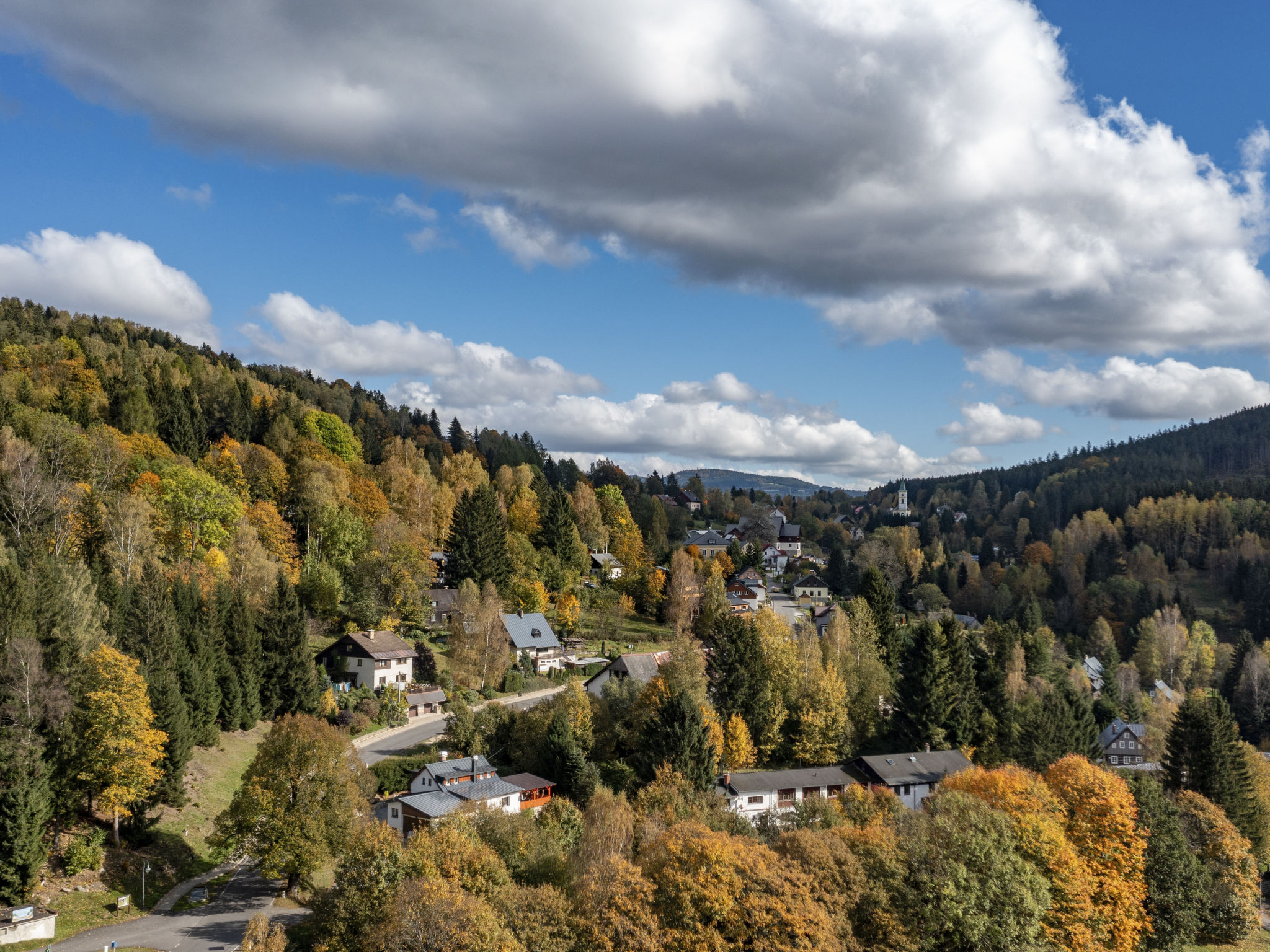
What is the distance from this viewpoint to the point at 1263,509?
179 metres

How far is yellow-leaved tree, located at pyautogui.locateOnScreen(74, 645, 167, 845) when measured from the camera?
38.1m

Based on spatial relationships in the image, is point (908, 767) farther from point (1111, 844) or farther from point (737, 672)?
point (1111, 844)

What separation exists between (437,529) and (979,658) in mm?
57438

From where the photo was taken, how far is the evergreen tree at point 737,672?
61281mm

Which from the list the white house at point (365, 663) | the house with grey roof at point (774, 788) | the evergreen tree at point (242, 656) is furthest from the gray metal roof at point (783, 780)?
the evergreen tree at point (242, 656)

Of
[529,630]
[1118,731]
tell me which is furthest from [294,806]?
[1118,731]

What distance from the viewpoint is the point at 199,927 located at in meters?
35.2

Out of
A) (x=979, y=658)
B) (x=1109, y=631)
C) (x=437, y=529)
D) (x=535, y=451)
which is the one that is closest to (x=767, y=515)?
(x=535, y=451)

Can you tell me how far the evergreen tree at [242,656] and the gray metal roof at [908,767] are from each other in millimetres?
39559

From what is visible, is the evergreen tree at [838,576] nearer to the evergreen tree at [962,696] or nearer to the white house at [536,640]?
the evergreen tree at [962,696]

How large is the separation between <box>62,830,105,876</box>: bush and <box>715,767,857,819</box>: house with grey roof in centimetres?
3157

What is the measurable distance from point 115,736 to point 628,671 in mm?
37103

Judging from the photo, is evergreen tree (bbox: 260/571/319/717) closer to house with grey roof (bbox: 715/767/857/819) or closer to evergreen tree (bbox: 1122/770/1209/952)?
house with grey roof (bbox: 715/767/857/819)

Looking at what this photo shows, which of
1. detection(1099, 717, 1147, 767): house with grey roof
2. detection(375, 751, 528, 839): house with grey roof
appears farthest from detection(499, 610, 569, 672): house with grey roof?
detection(1099, 717, 1147, 767): house with grey roof
